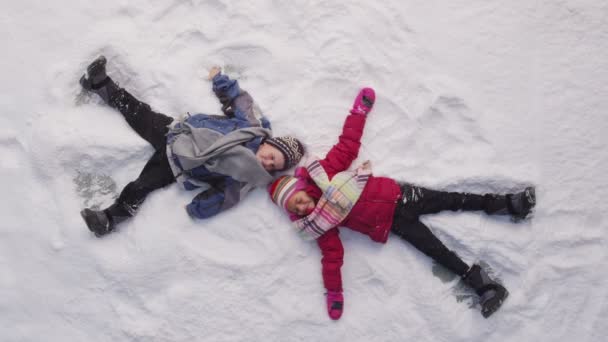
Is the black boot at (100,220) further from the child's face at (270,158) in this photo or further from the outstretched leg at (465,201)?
the outstretched leg at (465,201)

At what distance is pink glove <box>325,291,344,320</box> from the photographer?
1.88 metres

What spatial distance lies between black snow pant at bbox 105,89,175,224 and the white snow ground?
6cm

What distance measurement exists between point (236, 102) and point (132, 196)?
0.62m

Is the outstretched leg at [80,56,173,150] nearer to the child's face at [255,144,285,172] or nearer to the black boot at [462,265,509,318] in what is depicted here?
the child's face at [255,144,285,172]

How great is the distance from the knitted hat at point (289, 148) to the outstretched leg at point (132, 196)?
49 centimetres

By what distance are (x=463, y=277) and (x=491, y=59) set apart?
989mm

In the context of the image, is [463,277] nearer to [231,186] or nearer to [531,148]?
[531,148]

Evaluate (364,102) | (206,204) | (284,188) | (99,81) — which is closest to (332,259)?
(284,188)

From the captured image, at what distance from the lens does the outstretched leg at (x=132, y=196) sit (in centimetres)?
190

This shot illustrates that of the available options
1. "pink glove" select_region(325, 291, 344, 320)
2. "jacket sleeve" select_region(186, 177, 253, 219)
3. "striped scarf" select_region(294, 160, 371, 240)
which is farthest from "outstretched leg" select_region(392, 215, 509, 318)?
"jacket sleeve" select_region(186, 177, 253, 219)

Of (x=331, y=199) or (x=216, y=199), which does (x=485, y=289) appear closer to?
(x=331, y=199)

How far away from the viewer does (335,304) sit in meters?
1.88

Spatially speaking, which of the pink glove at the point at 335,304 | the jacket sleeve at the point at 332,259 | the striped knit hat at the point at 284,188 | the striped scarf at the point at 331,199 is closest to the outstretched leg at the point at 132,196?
the striped knit hat at the point at 284,188

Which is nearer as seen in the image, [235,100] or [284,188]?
[284,188]
